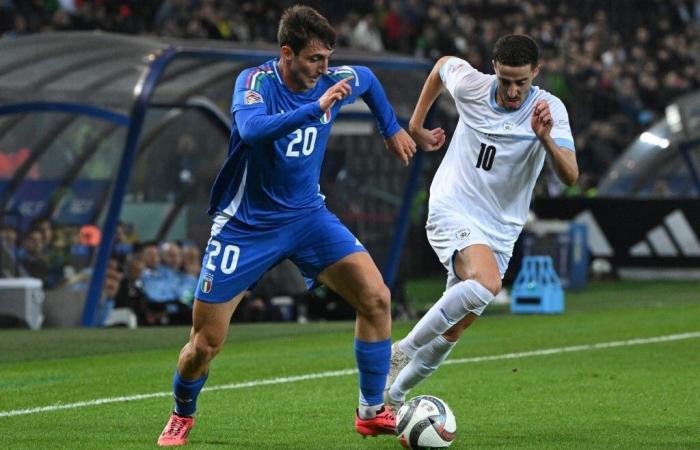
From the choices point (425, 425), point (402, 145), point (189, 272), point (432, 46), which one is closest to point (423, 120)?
point (402, 145)

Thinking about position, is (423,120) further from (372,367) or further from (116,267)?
(116,267)

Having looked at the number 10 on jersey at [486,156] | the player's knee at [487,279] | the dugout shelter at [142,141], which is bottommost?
the dugout shelter at [142,141]

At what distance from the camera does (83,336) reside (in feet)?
50.0

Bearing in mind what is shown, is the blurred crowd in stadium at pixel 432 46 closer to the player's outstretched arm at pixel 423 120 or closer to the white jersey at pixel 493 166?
the player's outstretched arm at pixel 423 120

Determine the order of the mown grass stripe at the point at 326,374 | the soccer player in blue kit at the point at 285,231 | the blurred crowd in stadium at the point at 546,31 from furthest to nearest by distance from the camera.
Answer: the blurred crowd in stadium at the point at 546,31, the mown grass stripe at the point at 326,374, the soccer player in blue kit at the point at 285,231

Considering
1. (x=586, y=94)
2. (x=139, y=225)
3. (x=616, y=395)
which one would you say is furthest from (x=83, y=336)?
(x=586, y=94)

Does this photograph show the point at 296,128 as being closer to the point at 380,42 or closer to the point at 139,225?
the point at 139,225

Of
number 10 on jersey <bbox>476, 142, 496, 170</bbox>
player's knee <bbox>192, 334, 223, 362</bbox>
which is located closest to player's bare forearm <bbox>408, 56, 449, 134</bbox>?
number 10 on jersey <bbox>476, 142, 496, 170</bbox>

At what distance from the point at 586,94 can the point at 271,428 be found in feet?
74.1

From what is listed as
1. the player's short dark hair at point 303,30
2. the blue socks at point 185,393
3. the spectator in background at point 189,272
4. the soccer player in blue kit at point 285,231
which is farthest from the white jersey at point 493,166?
the spectator in background at point 189,272

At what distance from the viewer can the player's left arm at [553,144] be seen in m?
7.97

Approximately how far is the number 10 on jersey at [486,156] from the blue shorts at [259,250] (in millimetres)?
1320

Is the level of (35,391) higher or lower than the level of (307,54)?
lower

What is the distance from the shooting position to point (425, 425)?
7680 millimetres
